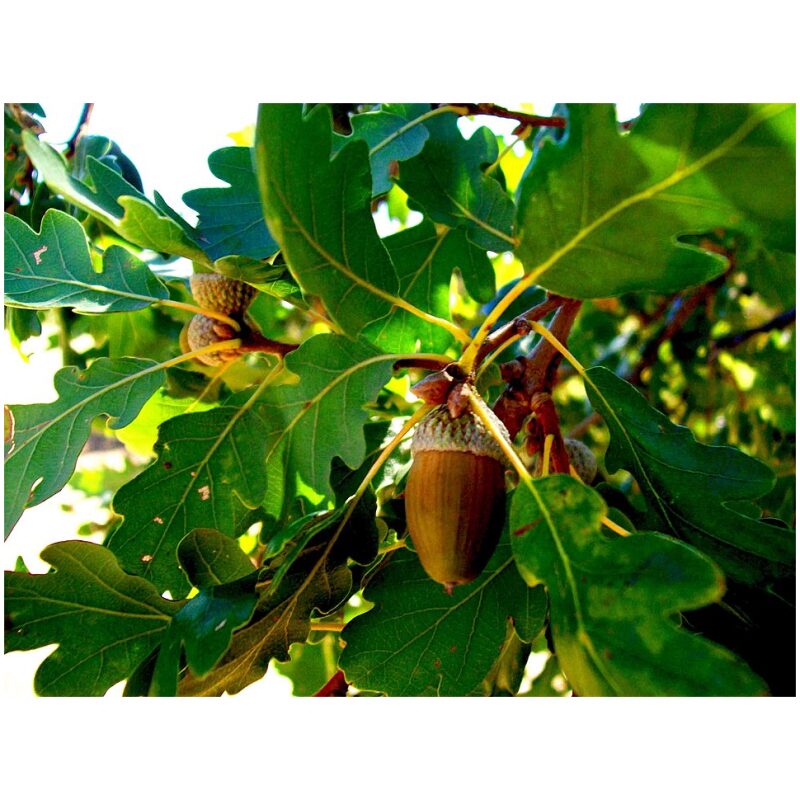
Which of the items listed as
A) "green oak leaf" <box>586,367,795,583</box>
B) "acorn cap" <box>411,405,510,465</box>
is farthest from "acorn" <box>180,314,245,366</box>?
"green oak leaf" <box>586,367,795,583</box>

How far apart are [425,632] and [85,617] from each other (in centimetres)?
43

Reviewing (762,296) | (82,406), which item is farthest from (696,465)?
(762,296)

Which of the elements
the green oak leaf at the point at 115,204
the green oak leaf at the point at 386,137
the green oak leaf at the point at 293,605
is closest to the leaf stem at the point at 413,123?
the green oak leaf at the point at 386,137

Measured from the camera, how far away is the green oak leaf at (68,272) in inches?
43.1

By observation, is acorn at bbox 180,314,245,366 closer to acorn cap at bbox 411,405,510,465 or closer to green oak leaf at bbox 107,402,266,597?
green oak leaf at bbox 107,402,266,597

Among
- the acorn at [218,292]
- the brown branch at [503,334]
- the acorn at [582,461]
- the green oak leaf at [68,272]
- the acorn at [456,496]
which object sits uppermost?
the green oak leaf at [68,272]

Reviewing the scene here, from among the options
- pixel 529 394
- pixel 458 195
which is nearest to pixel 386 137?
pixel 458 195

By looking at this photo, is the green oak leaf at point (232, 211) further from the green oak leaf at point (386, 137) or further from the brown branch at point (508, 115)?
the brown branch at point (508, 115)

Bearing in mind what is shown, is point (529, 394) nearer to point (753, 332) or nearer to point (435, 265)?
point (435, 265)

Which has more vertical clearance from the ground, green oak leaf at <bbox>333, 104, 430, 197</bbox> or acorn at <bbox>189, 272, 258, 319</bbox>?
green oak leaf at <bbox>333, 104, 430, 197</bbox>

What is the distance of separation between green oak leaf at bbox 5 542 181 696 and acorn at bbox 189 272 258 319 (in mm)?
358

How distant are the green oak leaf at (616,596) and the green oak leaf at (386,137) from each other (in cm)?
53

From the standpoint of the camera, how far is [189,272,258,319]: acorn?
1114mm

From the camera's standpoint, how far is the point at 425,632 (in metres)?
1.04
